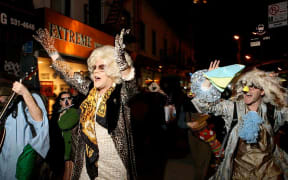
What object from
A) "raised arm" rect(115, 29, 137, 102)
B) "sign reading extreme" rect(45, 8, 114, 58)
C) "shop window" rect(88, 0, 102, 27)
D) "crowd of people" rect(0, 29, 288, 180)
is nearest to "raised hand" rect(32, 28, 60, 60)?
"crowd of people" rect(0, 29, 288, 180)

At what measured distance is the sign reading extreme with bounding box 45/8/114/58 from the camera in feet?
22.3

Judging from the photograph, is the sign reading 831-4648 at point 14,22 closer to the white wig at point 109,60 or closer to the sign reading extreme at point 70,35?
the sign reading extreme at point 70,35

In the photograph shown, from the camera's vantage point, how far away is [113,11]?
10438 millimetres

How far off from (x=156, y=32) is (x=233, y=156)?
16.5m

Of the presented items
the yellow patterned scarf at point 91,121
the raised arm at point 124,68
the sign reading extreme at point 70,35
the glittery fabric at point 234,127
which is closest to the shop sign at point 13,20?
the sign reading extreme at point 70,35

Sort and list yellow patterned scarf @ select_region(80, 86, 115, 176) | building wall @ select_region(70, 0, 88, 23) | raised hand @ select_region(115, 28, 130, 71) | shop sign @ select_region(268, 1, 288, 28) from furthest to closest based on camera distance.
→ 1. building wall @ select_region(70, 0, 88, 23)
2. shop sign @ select_region(268, 1, 288, 28)
3. yellow patterned scarf @ select_region(80, 86, 115, 176)
4. raised hand @ select_region(115, 28, 130, 71)

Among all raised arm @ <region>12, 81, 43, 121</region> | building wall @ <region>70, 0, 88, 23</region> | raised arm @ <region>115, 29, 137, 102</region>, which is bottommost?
raised arm @ <region>12, 81, 43, 121</region>

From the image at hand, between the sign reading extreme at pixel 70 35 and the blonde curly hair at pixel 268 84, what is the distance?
589 centimetres

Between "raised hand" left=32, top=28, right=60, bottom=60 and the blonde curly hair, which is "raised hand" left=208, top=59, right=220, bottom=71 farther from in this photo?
"raised hand" left=32, top=28, right=60, bottom=60

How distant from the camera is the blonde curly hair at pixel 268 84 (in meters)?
2.57

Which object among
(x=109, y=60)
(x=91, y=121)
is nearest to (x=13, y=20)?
(x=109, y=60)

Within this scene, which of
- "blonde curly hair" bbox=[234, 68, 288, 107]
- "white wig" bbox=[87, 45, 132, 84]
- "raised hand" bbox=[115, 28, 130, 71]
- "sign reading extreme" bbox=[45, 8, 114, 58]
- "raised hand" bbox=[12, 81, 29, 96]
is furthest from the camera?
"sign reading extreme" bbox=[45, 8, 114, 58]

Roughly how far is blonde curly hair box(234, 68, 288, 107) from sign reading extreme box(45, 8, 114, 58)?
5886 millimetres

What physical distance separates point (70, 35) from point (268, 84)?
6.78 m
